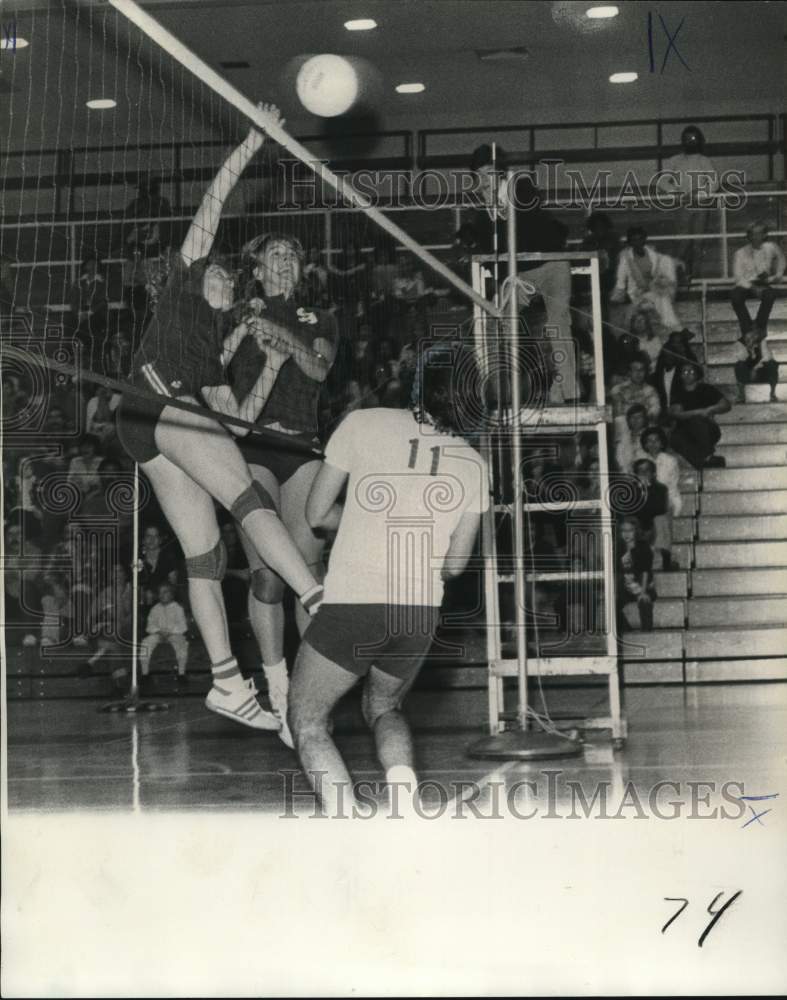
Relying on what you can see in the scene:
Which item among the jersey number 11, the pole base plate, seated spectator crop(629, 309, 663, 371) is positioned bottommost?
the pole base plate

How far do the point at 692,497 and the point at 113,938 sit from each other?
791cm

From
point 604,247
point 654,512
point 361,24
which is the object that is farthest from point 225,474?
point 361,24

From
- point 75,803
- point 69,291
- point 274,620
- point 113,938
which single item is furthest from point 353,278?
point 113,938

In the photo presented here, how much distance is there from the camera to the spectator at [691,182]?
12.6 metres

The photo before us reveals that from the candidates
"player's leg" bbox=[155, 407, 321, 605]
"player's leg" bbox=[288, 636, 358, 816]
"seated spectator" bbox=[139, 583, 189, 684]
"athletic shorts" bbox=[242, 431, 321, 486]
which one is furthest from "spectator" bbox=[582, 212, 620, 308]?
"player's leg" bbox=[288, 636, 358, 816]

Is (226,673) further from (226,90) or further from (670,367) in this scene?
(670,367)

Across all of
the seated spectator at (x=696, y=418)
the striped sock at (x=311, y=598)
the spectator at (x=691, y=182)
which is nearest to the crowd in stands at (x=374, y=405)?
the seated spectator at (x=696, y=418)

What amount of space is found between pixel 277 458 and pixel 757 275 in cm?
680

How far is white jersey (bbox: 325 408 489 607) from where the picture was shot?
430cm

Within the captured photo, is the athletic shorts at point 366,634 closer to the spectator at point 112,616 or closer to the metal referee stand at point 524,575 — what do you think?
the metal referee stand at point 524,575

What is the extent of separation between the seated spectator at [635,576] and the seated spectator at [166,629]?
281 cm

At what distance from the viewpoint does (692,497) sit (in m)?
10.7

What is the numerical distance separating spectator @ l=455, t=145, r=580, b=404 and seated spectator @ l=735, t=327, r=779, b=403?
8.04 feet

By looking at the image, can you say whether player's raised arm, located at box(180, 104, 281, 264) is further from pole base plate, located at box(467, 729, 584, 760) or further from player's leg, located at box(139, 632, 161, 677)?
player's leg, located at box(139, 632, 161, 677)
